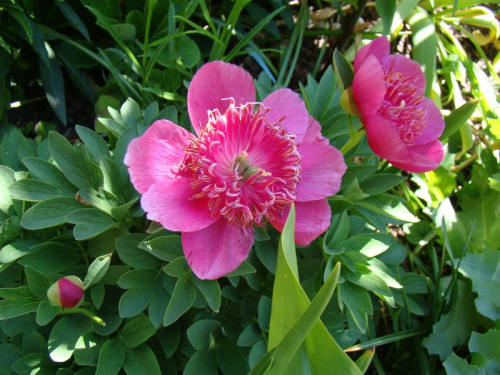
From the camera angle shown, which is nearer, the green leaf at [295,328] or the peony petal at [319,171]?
the green leaf at [295,328]

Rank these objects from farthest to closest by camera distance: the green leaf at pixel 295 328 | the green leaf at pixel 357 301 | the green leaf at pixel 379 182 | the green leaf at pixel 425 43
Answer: the green leaf at pixel 425 43, the green leaf at pixel 379 182, the green leaf at pixel 357 301, the green leaf at pixel 295 328

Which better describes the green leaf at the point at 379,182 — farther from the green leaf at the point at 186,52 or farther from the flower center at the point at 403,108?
the green leaf at the point at 186,52

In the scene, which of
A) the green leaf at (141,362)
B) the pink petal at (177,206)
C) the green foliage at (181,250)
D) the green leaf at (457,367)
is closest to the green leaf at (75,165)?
the green foliage at (181,250)

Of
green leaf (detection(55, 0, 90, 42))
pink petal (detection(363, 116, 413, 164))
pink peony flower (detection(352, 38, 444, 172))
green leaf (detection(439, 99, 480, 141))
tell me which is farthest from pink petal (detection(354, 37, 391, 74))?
green leaf (detection(55, 0, 90, 42))

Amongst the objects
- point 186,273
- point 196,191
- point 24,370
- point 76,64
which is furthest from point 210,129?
point 76,64

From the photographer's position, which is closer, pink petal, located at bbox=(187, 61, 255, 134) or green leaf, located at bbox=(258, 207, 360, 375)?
green leaf, located at bbox=(258, 207, 360, 375)

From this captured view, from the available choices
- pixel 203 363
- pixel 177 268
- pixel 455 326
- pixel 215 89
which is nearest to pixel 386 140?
pixel 215 89

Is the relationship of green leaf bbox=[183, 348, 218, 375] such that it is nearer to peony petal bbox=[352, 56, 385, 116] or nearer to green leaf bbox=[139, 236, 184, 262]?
green leaf bbox=[139, 236, 184, 262]
